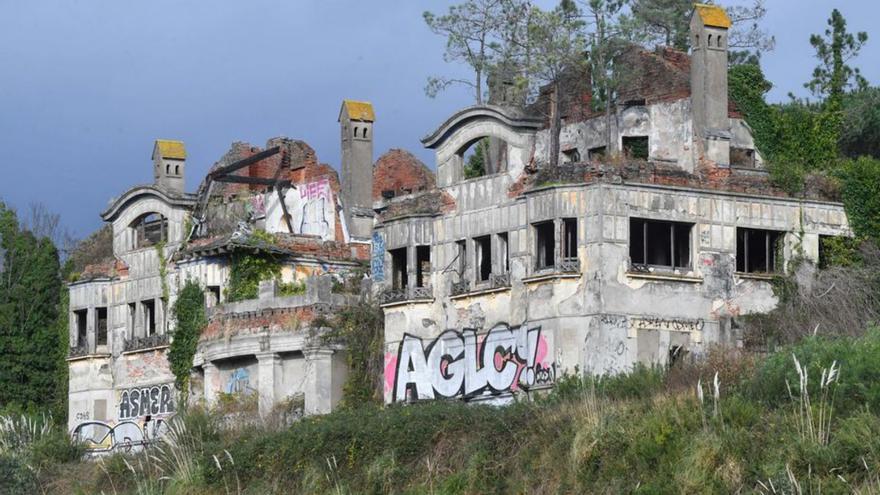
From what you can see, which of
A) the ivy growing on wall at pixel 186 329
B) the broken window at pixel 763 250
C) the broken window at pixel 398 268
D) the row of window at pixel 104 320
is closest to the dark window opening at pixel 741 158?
the broken window at pixel 763 250

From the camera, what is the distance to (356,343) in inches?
2032

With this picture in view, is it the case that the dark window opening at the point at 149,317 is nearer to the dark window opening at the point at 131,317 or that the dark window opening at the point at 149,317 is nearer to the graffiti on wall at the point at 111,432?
the dark window opening at the point at 131,317

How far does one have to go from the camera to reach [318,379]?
5144 cm

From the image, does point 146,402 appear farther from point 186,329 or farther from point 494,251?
point 494,251

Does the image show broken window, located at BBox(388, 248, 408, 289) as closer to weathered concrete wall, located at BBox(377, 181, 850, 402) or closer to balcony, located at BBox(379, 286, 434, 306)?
balcony, located at BBox(379, 286, 434, 306)

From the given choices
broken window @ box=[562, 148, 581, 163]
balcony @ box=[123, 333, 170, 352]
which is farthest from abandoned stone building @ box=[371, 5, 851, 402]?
balcony @ box=[123, 333, 170, 352]

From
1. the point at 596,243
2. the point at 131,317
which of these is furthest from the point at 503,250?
the point at 131,317

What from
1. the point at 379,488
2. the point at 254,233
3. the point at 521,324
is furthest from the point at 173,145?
the point at 379,488

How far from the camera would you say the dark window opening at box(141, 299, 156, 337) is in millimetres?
59906

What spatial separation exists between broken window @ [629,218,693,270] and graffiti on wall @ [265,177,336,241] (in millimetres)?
13382

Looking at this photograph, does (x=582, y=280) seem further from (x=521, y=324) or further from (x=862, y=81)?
(x=862, y=81)

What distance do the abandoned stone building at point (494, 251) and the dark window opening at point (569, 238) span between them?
2.1 inches

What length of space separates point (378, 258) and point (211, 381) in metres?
6.50

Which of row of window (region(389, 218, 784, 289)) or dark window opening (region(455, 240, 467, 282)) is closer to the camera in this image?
A: row of window (region(389, 218, 784, 289))
